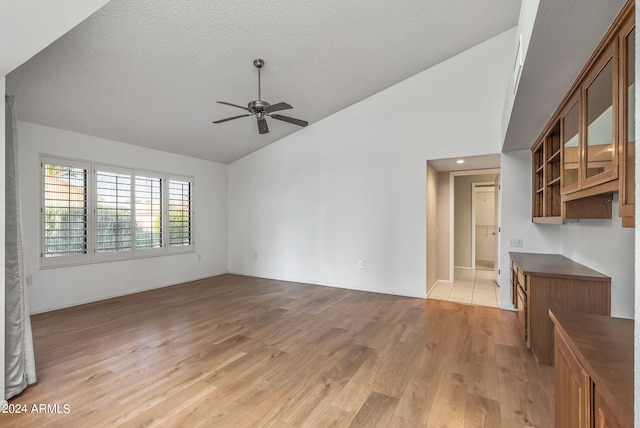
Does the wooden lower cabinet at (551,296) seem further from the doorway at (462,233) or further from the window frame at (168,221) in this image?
the window frame at (168,221)

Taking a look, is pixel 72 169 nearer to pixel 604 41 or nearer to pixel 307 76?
pixel 307 76

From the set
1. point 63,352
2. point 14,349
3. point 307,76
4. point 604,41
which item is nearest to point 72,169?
point 63,352

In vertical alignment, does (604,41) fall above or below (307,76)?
below

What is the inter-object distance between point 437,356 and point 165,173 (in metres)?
5.29

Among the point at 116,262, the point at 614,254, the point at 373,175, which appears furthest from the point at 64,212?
the point at 614,254

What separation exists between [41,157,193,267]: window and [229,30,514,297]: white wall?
158cm

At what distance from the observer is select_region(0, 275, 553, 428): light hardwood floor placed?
1986 mm

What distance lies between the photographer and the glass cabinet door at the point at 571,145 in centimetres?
215

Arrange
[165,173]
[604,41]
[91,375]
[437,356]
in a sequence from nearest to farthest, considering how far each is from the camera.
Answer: [604,41]
[91,375]
[437,356]
[165,173]

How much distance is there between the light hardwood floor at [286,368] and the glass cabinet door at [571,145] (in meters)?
1.55

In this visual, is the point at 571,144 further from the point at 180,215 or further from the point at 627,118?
the point at 180,215

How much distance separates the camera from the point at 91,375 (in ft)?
8.16

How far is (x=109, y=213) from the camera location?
484 centimetres

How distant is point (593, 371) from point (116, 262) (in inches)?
227
